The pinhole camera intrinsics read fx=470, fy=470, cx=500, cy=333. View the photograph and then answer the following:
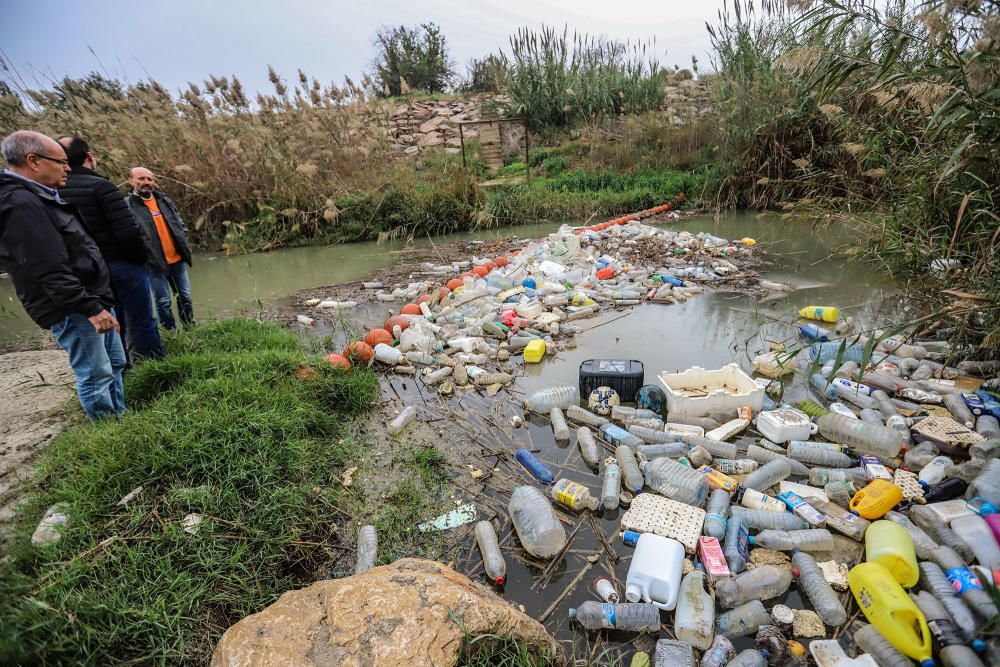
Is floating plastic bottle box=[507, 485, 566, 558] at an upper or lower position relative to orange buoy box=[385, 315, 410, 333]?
lower

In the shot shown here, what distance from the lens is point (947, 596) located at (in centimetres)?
183

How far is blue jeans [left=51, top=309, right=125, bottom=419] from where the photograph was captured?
282cm

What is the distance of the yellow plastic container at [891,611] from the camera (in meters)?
1.64

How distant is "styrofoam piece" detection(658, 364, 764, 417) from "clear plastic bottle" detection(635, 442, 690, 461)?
44cm

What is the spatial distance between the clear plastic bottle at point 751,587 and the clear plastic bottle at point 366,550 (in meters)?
1.58

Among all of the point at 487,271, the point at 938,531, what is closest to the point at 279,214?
the point at 487,271

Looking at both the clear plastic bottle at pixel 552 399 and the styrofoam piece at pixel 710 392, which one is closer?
the styrofoam piece at pixel 710 392

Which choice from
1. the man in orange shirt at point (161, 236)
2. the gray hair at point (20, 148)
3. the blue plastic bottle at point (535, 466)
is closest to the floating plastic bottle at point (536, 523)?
the blue plastic bottle at point (535, 466)

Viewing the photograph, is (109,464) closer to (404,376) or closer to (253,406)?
(253,406)

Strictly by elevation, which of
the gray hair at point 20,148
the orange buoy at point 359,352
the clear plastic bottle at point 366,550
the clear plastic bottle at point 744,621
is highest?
the gray hair at point 20,148

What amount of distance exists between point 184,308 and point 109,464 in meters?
2.93

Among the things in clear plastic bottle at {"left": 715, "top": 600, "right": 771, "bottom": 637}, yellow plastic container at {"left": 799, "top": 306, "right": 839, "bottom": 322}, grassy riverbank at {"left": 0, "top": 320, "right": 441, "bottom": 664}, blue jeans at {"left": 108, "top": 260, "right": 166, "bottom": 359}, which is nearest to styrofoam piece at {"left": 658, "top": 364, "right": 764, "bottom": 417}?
clear plastic bottle at {"left": 715, "top": 600, "right": 771, "bottom": 637}

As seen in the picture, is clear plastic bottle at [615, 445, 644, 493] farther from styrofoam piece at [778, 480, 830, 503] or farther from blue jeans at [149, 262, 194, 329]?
blue jeans at [149, 262, 194, 329]

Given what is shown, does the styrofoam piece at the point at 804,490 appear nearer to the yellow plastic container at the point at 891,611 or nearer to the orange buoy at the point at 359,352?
the yellow plastic container at the point at 891,611
